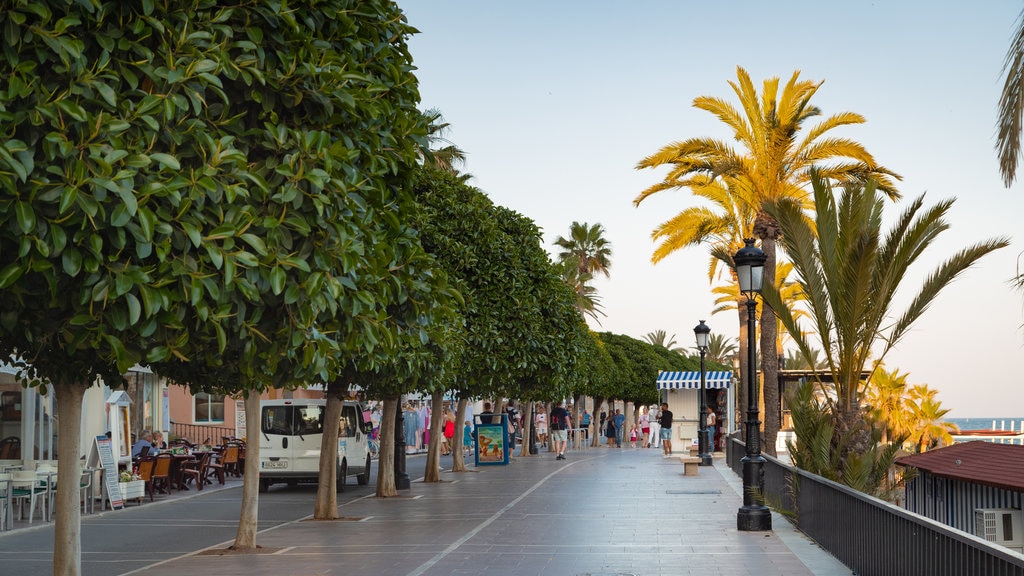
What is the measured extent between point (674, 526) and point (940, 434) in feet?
97.4

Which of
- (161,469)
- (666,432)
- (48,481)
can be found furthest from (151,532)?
(666,432)

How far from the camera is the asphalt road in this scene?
13.7m

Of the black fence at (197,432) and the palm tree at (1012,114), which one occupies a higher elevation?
the palm tree at (1012,114)

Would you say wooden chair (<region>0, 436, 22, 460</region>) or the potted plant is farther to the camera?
wooden chair (<region>0, 436, 22, 460</region>)

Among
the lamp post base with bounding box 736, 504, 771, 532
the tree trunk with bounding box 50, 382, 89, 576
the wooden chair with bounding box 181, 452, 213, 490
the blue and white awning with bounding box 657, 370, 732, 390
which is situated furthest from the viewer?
the blue and white awning with bounding box 657, 370, 732, 390

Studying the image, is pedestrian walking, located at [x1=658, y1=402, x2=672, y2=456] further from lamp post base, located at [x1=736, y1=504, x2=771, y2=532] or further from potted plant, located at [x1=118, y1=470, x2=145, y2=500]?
lamp post base, located at [x1=736, y1=504, x2=771, y2=532]

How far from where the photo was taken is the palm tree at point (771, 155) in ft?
92.5

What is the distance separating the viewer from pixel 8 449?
2178cm

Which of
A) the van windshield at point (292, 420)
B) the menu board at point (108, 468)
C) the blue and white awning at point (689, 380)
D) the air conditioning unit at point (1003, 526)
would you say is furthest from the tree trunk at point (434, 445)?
the blue and white awning at point (689, 380)

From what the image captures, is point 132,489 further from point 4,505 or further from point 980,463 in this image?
point 980,463

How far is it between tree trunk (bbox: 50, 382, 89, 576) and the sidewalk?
3.08 meters

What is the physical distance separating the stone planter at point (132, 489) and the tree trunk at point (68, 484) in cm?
1242

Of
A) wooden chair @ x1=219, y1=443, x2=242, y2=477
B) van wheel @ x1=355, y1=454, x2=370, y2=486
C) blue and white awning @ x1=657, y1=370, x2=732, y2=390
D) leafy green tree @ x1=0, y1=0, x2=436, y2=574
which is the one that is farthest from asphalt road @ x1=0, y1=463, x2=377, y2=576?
blue and white awning @ x1=657, y1=370, x2=732, y2=390

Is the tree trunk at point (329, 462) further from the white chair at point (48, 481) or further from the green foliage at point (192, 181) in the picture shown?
the green foliage at point (192, 181)
